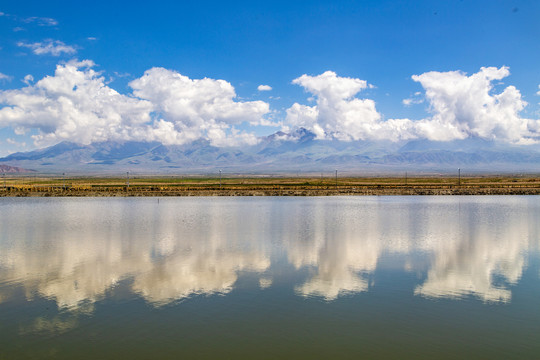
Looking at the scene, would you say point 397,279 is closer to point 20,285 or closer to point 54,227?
point 20,285

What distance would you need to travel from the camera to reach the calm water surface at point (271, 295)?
36.2 ft

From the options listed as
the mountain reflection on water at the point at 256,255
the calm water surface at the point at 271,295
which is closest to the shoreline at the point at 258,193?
the mountain reflection on water at the point at 256,255

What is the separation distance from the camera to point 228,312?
13258 mm

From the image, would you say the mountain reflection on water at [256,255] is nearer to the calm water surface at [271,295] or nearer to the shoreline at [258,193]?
the calm water surface at [271,295]

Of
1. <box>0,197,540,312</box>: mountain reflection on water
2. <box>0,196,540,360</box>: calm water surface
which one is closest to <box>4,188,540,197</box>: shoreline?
<box>0,197,540,312</box>: mountain reflection on water

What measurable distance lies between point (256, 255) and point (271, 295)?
679 centimetres

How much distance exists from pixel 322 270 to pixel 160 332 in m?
8.70

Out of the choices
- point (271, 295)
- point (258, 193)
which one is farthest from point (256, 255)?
point (258, 193)

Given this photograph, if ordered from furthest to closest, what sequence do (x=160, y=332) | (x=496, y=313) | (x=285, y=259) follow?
(x=285, y=259), (x=496, y=313), (x=160, y=332)

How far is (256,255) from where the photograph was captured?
71.6 feet

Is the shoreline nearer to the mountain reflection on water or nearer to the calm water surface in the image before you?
the mountain reflection on water

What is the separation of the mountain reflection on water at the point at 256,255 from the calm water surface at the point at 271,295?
102 millimetres

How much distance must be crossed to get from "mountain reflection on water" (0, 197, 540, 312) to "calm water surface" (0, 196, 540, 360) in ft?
0.34

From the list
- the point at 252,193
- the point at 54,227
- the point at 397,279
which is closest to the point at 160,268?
the point at 397,279
